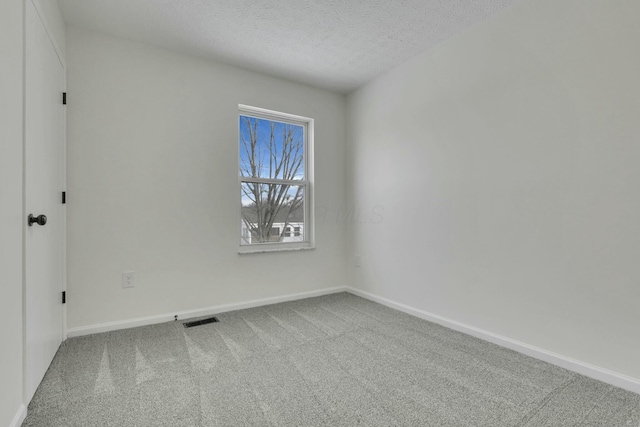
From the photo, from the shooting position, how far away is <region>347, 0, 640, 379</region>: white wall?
1.70 metres

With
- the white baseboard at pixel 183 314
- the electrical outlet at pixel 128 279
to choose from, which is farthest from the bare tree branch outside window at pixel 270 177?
the electrical outlet at pixel 128 279

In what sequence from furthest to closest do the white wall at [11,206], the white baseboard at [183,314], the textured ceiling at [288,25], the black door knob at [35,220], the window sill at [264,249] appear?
the window sill at [264,249] < the white baseboard at [183,314] < the textured ceiling at [288,25] < the black door knob at [35,220] < the white wall at [11,206]

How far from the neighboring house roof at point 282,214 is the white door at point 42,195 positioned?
149 centimetres

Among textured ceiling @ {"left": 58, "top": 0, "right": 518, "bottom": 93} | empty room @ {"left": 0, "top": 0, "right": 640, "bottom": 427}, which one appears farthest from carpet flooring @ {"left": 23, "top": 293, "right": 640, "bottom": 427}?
textured ceiling @ {"left": 58, "top": 0, "right": 518, "bottom": 93}

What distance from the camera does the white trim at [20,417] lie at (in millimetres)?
1303

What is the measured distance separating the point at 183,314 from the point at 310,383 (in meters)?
1.58

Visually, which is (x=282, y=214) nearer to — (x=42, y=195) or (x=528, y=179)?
(x=42, y=195)

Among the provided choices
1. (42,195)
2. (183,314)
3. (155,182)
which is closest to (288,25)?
(155,182)

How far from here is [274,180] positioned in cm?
340

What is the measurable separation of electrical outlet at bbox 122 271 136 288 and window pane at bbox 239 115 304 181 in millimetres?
1360

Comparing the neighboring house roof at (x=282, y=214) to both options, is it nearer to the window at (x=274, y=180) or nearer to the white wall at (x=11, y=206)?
the window at (x=274, y=180)

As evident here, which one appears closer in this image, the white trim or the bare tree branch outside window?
the white trim

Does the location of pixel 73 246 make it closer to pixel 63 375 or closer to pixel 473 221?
pixel 63 375

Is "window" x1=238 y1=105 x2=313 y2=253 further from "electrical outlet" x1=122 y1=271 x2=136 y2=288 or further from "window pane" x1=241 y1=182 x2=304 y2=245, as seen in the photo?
"electrical outlet" x1=122 y1=271 x2=136 y2=288
